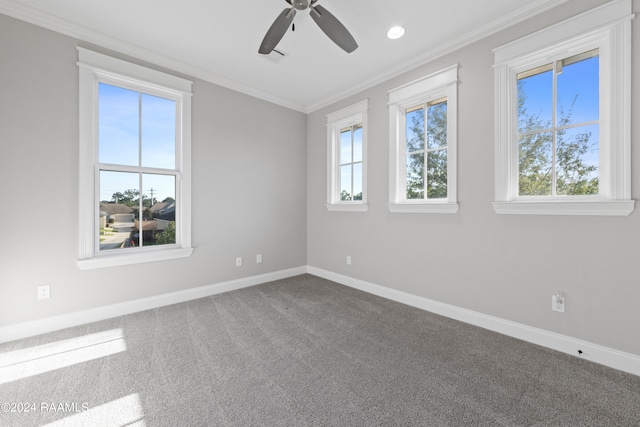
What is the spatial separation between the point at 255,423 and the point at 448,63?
11.1ft

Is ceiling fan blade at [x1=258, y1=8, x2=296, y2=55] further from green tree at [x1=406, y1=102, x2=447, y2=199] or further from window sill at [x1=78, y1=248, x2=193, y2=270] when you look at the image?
window sill at [x1=78, y1=248, x2=193, y2=270]

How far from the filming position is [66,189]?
2.44 meters

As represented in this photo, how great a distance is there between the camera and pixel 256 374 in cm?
179

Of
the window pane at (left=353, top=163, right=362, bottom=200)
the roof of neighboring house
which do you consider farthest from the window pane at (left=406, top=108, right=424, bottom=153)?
the roof of neighboring house

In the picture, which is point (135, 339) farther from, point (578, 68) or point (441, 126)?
point (578, 68)

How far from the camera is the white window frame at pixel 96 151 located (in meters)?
2.50

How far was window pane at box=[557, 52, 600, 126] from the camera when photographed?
200 centimetres

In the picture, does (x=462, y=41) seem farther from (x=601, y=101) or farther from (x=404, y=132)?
(x=601, y=101)

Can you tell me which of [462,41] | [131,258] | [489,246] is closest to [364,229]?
[489,246]

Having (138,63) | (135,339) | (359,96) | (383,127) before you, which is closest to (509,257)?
(383,127)

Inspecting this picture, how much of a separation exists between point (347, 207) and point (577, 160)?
235 cm

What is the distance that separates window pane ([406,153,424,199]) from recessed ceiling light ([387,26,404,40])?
1.21 m

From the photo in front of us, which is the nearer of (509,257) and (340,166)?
(509,257)

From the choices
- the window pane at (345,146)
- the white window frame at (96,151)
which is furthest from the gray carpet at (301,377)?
the window pane at (345,146)
